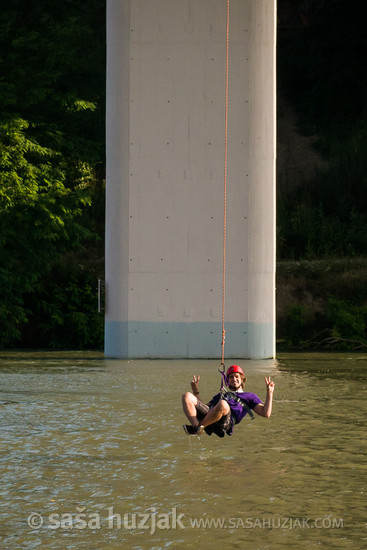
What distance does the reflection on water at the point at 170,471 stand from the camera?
23.6 ft

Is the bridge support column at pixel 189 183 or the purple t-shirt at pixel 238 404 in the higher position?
the bridge support column at pixel 189 183

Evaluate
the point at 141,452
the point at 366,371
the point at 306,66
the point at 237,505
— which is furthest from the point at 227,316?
the point at 306,66

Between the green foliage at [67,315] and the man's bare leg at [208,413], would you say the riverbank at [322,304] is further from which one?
the man's bare leg at [208,413]

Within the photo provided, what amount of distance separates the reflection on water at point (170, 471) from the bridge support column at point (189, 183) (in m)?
5.95

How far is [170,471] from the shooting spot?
9.53 meters

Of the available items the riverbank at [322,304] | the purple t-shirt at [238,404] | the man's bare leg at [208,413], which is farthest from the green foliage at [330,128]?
the man's bare leg at [208,413]

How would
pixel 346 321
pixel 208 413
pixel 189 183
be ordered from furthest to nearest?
pixel 346 321 → pixel 189 183 → pixel 208 413

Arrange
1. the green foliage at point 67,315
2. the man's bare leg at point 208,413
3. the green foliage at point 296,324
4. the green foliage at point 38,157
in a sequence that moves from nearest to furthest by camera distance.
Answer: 1. the man's bare leg at point 208,413
2. the green foliage at point 38,157
3. the green foliage at point 296,324
4. the green foliage at point 67,315

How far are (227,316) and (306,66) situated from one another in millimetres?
27152

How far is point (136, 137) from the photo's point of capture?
2369cm
